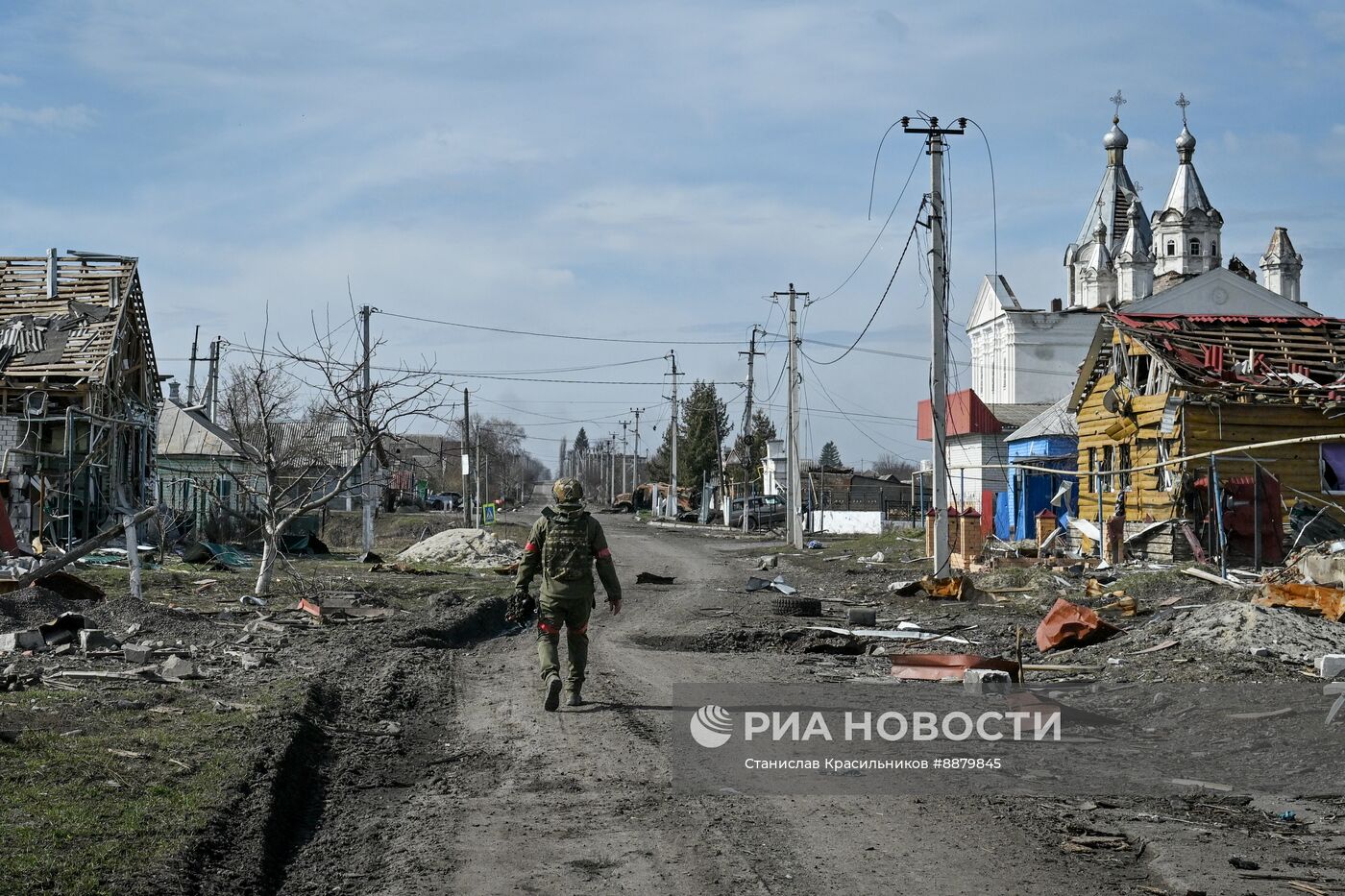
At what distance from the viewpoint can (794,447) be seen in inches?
1629

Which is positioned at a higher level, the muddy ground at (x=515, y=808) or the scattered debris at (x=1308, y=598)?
the scattered debris at (x=1308, y=598)

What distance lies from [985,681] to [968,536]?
49.5 feet

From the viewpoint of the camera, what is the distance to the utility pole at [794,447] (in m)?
39.1

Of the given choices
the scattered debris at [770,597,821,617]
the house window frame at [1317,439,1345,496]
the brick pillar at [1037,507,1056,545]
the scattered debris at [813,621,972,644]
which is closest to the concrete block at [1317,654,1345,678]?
the scattered debris at [813,621,972,644]

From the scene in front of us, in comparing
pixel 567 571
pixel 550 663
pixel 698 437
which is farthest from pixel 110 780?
pixel 698 437

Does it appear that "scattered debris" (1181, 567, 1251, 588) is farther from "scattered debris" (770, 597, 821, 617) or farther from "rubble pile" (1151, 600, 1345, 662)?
"scattered debris" (770, 597, 821, 617)

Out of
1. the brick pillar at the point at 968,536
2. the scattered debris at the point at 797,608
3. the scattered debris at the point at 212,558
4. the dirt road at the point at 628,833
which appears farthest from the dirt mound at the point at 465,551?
the dirt road at the point at 628,833

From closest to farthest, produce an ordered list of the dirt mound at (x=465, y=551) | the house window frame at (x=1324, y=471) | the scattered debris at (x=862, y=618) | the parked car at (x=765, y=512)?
the scattered debris at (x=862, y=618)
the house window frame at (x=1324, y=471)
the dirt mound at (x=465, y=551)
the parked car at (x=765, y=512)

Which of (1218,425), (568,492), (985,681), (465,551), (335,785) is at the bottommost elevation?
(335,785)

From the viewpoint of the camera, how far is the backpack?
392 inches

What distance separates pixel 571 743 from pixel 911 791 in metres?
2.43

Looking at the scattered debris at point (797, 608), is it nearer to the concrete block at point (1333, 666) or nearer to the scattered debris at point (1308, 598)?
the scattered debris at point (1308, 598)

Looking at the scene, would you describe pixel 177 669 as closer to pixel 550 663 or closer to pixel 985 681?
pixel 550 663

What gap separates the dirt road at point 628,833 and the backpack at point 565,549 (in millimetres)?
1188
